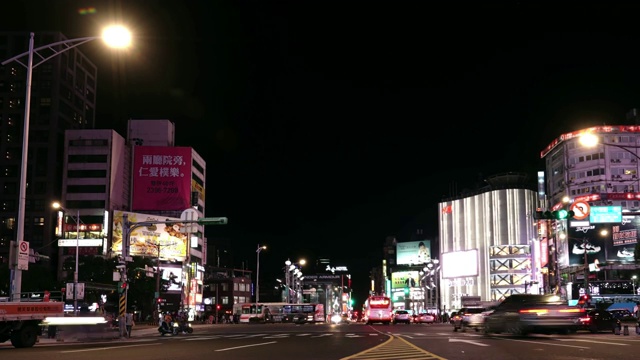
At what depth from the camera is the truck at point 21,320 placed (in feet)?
69.1

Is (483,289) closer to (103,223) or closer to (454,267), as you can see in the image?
(454,267)

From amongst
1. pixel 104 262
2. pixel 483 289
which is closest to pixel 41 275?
pixel 104 262

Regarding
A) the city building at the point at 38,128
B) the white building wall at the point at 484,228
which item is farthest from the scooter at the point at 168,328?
the white building wall at the point at 484,228

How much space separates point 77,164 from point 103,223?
568 inches

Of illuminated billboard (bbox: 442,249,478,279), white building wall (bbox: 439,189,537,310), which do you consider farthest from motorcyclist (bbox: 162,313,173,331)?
illuminated billboard (bbox: 442,249,478,279)

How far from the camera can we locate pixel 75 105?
452 ft

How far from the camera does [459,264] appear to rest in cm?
15000

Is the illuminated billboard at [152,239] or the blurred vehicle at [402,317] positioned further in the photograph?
the illuminated billboard at [152,239]

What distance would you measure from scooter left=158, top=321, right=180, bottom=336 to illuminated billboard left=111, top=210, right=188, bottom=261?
71.1 meters

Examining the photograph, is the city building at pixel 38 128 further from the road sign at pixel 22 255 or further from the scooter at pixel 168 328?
the road sign at pixel 22 255

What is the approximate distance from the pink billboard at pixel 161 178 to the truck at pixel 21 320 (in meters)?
97.6

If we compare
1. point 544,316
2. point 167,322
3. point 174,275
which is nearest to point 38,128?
point 174,275

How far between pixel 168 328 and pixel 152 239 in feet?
257

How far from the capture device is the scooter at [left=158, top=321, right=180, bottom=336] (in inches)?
1480
